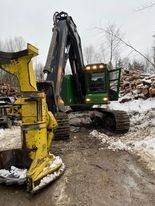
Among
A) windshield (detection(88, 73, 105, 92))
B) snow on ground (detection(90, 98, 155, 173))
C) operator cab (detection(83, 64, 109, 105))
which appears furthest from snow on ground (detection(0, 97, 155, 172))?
windshield (detection(88, 73, 105, 92))

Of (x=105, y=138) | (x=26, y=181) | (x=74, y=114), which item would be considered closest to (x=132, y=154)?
(x=105, y=138)

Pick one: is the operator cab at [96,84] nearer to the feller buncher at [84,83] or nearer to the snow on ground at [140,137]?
the feller buncher at [84,83]

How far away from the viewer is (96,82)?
11375mm

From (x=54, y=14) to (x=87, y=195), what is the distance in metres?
6.41

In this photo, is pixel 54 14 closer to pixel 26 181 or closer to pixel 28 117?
pixel 28 117

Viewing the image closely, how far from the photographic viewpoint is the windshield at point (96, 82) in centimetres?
1129

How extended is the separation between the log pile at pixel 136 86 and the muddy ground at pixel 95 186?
8.15 m

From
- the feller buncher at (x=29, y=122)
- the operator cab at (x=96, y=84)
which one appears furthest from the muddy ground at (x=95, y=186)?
the operator cab at (x=96, y=84)

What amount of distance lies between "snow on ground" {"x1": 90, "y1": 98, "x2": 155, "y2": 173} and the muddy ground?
0.36m

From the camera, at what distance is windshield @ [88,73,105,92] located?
11.3 meters

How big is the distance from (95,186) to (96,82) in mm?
6592

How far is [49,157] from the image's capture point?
550 cm

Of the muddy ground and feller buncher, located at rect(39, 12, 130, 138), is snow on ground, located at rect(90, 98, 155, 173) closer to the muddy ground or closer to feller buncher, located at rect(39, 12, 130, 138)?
the muddy ground

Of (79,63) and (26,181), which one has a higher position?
(79,63)
